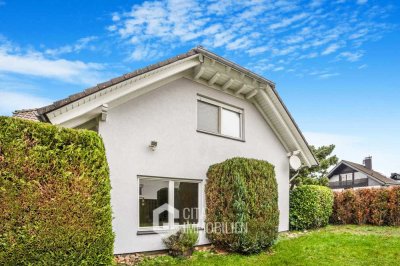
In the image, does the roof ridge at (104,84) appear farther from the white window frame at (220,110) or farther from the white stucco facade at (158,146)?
the white window frame at (220,110)

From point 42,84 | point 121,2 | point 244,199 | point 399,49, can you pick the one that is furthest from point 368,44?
point 42,84

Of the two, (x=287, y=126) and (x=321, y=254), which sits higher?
(x=287, y=126)

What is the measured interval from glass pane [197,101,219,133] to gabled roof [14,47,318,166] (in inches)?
33.5

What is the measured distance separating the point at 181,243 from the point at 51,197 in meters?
4.80

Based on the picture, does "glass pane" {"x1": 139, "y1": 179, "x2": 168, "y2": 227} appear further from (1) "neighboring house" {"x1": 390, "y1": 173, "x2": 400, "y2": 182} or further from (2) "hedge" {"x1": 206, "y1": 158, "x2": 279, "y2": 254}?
(1) "neighboring house" {"x1": 390, "y1": 173, "x2": 400, "y2": 182}

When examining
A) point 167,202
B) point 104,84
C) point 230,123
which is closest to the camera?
point 104,84

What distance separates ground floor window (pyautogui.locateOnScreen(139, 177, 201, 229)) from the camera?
33.4ft

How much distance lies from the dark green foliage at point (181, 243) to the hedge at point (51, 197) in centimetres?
331

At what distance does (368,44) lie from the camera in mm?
15375

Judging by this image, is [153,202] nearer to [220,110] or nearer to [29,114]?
[220,110]

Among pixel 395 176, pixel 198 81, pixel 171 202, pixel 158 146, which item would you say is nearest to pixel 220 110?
pixel 198 81

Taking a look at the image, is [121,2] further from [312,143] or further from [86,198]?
[312,143]

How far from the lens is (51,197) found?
6.33 meters

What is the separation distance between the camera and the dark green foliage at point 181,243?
9.81 m
